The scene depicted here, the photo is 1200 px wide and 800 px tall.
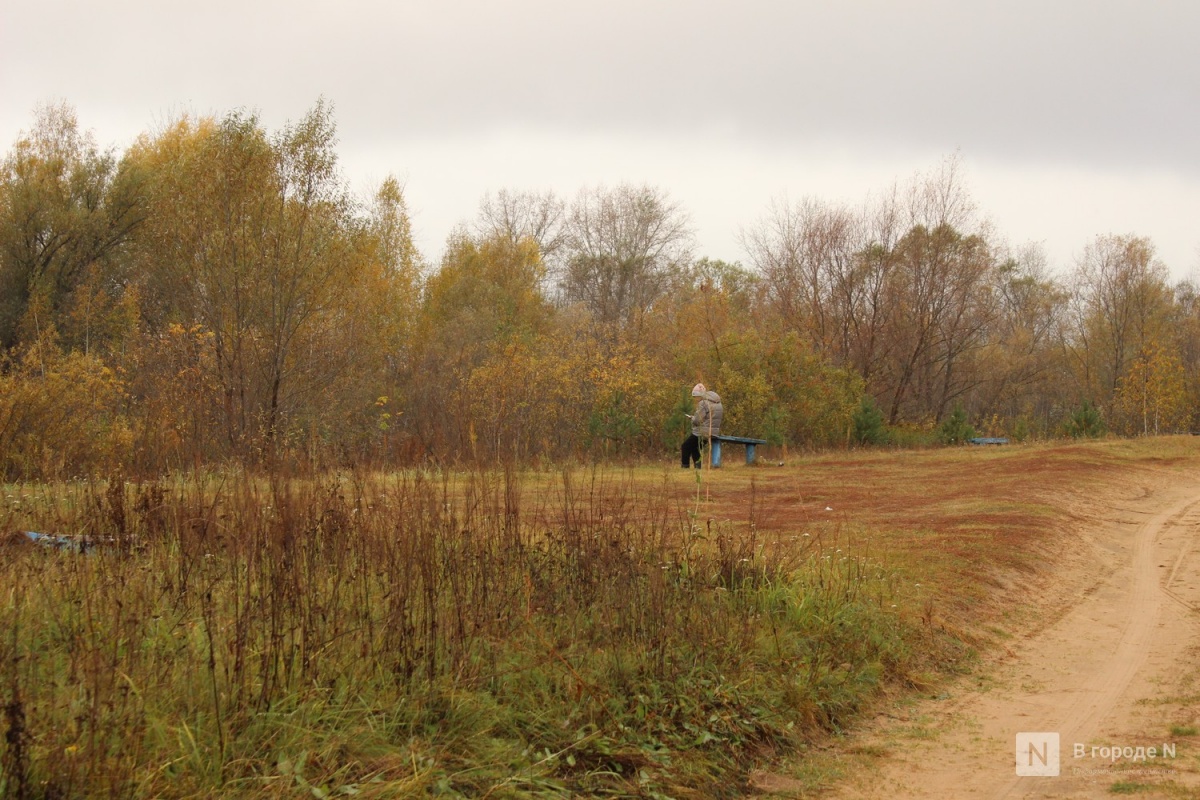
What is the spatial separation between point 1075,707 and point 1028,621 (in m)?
2.59

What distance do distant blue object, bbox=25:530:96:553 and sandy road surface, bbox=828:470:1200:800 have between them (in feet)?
15.8

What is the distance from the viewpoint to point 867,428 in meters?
33.2

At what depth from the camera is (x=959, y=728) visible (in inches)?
249

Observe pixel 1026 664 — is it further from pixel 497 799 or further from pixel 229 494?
pixel 229 494

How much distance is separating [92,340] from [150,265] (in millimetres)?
3477

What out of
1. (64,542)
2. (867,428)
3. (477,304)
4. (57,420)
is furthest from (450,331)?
(64,542)

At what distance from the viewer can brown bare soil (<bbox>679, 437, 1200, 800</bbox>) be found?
5492 mm

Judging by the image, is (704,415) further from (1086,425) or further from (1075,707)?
(1086,425)

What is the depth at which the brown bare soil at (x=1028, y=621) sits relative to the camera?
549 centimetres

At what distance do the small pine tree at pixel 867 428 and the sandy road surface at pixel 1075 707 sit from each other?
2177 centimetres

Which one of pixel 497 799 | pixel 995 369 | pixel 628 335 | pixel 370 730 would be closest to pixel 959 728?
pixel 497 799

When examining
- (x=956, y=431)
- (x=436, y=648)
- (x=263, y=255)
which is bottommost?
(x=436, y=648)

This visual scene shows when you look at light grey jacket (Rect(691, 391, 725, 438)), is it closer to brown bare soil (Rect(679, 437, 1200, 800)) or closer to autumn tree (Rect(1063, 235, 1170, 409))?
brown bare soil (Rect(679, 437, 1200, 800))

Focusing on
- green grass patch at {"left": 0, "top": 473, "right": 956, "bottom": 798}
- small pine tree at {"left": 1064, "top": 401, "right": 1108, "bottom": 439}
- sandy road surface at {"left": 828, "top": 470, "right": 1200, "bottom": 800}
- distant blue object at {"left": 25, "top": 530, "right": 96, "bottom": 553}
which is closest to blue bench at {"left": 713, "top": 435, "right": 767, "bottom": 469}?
sandy road surface at {"left": 828, "top": 470, "right": 1200, "bottom": 800}
